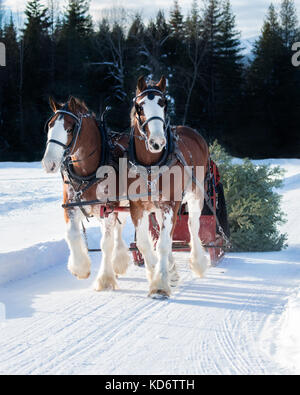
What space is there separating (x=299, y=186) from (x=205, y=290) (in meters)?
10.8

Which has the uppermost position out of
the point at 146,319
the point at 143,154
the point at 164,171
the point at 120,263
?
the point at 143,154

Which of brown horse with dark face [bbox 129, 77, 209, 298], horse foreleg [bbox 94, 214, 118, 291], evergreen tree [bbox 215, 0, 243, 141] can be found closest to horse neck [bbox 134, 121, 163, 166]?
brown horse with dark face [bbox 129, 77, 209, 298]

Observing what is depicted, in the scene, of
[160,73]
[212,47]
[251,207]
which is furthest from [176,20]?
[251,207]

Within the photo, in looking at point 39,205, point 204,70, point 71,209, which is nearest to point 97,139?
point 71,209

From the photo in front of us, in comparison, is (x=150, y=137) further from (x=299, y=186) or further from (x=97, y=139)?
(x=299, y=186)

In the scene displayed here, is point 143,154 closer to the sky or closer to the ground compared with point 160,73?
closer to the ground

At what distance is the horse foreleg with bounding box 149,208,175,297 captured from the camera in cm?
496

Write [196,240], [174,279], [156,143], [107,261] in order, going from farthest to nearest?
1. [196,240]
2. [174,279]
3. [107,261]
4. [156,143]

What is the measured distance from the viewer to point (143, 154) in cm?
495

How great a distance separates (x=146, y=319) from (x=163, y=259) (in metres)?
0.87

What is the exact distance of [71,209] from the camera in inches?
203

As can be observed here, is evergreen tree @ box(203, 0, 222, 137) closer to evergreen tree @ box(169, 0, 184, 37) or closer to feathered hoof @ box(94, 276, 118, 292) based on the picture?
evergreen tree @ box(169, 0, 184, 37)

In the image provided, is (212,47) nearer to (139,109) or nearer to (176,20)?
(176,20)

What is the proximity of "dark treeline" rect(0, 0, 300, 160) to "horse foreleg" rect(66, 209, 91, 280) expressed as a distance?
60.7 ft
